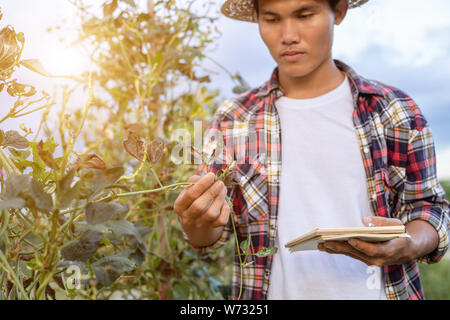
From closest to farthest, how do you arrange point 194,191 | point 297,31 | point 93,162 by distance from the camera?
point 93,162 < point 194,191 < point 297,31

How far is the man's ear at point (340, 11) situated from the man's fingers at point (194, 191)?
845 mm

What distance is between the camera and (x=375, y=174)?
1.25m

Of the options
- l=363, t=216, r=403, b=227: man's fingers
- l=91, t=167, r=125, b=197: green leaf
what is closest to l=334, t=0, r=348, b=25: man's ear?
l=363, t=216, r=403, b=227: man's fingers

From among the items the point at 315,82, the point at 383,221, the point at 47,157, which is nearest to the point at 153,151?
the point at 47,157

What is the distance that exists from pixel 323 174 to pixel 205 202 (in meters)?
0.65

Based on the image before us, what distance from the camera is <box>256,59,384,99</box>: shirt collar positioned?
4.41ft

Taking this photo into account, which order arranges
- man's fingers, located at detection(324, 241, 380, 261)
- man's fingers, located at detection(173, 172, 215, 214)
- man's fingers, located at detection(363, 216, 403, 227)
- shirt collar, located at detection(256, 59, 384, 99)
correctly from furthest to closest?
shirt collar, located at detection(256, 59, 384, 99)
man's fingers, located at detection(363, 216, 403, 227)
man's fingers, located at detection(324, 241, 380, 261)
man's fingers, located at detection(173, 172, 215, 214)

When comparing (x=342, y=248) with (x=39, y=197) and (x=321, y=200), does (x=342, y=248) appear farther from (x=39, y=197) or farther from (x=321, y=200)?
(x=39, y=197)

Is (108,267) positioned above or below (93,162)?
below

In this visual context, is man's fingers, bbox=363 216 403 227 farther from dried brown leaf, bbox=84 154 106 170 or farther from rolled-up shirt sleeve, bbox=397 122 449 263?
dried brown leaf, bbox=84 154 106 170

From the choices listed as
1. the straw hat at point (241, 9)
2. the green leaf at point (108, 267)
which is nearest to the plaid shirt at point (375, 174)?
the straw hat at point (241, 9)

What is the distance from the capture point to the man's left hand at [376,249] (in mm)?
937

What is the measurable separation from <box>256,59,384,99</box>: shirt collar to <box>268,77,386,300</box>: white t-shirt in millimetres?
61
